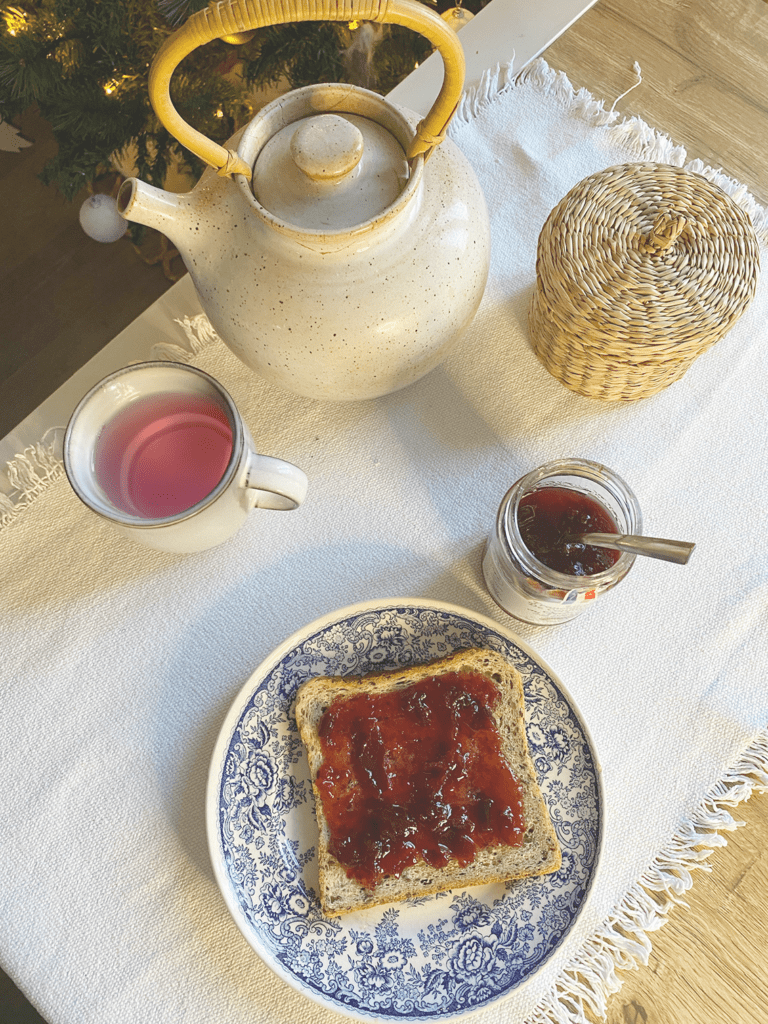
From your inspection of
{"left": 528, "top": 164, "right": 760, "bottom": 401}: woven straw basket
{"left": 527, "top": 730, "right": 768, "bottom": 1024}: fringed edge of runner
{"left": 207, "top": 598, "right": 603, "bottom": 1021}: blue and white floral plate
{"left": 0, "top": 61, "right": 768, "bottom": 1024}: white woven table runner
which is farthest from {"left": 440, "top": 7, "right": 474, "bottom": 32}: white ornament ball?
{"left": 527, "top": 730, "right": 768, "bottom": 1024}: fringed edge of runner

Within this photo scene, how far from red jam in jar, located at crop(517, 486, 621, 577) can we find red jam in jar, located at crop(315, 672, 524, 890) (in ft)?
0.54

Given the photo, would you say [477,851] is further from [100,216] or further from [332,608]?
[100,216]

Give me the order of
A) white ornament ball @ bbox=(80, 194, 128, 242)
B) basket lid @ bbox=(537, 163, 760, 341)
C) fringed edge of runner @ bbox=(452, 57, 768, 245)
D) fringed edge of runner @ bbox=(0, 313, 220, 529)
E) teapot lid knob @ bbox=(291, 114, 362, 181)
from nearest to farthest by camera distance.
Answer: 1. teapot lid knob @ bbox=(291, 114, 362, 181)
2. basket lid @ bbox=(537, 163, 760, 341)
3. fringed edge of runner @ bbox=(0, 313, 220, 529)
4. fringed edge of runner @ bbox=(452, 57, 768, 245)
5. white ornament ball @ bbox=(80, 194, 128, 242)

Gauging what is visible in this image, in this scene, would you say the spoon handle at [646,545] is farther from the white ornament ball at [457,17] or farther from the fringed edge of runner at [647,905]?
the white ornament ball at [457,17]

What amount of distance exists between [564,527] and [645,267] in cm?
29

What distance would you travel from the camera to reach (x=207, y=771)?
937 millimetres

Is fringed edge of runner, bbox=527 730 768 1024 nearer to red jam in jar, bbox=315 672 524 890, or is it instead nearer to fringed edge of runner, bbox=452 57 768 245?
red jam in jar, bbox=315 672 524 890

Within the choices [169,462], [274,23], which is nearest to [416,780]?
[169,462]

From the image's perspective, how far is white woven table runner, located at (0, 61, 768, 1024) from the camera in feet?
2.94

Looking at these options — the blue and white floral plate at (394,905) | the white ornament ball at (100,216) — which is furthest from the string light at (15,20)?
the blue and white floral plate at (394,905)

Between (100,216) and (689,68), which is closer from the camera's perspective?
(689,68)

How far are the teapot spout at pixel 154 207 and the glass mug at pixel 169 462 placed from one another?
15 centimetres

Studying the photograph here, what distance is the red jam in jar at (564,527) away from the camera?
34.8 inches

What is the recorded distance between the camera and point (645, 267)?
0.84 metres
